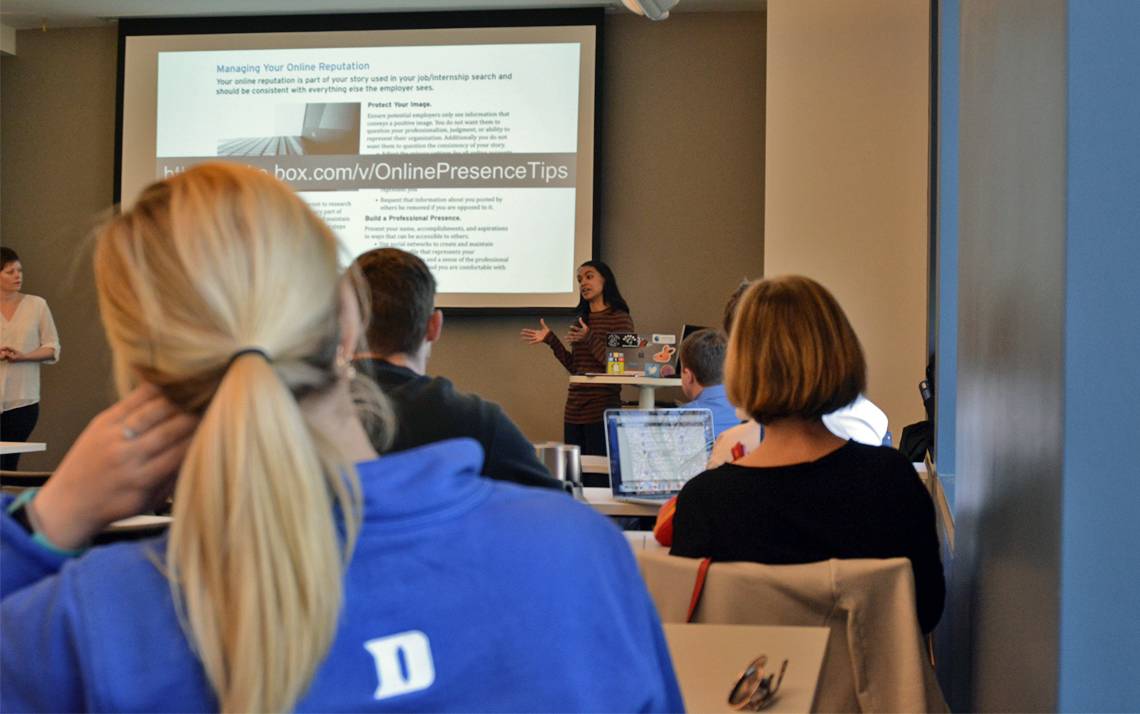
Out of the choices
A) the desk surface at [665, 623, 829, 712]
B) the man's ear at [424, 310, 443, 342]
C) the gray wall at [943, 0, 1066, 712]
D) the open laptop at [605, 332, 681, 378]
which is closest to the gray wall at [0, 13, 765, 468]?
the open laptop at [605, 332, 681, 378]

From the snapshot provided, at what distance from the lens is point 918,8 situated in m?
5.95

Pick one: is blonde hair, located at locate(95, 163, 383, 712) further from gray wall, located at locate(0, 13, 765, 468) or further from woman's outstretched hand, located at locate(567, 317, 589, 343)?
gray wall, located at locate(0, 13, 765, 468)

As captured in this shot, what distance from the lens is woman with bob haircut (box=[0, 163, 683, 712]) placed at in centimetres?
75

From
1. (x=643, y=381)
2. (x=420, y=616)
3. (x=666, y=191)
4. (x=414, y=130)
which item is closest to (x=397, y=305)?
(x=420, y=616)

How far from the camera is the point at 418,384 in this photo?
2.26 meters

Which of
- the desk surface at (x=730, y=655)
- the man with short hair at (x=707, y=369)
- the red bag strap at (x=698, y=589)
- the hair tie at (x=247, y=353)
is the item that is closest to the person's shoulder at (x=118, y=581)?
the hair tie at (x=247, y=353)

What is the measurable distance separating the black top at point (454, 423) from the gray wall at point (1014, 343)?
83 cm

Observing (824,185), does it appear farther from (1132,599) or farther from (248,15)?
(1132,599)

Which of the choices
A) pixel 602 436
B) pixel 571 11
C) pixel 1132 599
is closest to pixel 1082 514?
pixel 1132 599

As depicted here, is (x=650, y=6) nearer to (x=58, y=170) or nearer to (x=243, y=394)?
(x=58, y=170)

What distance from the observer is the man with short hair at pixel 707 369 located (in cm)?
370

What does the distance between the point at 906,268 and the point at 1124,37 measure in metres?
5.18

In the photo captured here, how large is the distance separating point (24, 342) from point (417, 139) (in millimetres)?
2756

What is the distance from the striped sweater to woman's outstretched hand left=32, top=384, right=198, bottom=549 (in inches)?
226
